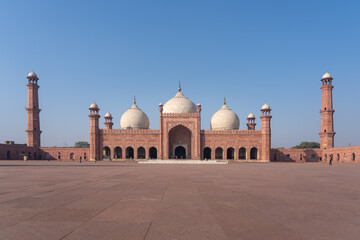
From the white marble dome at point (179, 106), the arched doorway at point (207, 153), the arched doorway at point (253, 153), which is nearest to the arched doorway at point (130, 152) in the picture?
the white marble dome at point (179, 106)

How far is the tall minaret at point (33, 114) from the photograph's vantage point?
3378 cm

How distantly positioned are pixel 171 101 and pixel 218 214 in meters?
33.3

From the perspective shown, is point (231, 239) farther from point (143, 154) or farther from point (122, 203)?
point (143, 154)

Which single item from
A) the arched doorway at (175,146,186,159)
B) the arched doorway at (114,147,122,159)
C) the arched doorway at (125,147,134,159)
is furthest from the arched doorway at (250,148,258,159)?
the arched doorway at (114,147,122,159)

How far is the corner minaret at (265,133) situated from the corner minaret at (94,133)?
21.5 m

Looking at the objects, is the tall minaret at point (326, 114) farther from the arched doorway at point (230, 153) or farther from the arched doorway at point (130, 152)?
the arched doorway at point (130, 152)

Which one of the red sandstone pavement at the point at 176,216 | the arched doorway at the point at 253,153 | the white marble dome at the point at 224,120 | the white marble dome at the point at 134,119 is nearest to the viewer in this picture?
the red sandstone pavement at the point at 176,216

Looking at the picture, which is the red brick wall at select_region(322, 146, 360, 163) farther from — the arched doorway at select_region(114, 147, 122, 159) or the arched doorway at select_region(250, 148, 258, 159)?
the arched doorway at select_region(114, 147, 122, 159)

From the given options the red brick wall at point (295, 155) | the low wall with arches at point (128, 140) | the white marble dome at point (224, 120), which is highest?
the white marble dome at point (224, 120)

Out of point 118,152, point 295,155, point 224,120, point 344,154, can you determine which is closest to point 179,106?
point 224,120

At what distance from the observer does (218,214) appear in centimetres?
346

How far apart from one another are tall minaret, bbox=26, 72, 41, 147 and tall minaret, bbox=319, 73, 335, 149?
39.6 m

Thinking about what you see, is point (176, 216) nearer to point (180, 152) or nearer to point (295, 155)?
point (180, 152)

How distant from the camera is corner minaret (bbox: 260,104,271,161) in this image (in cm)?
3138
